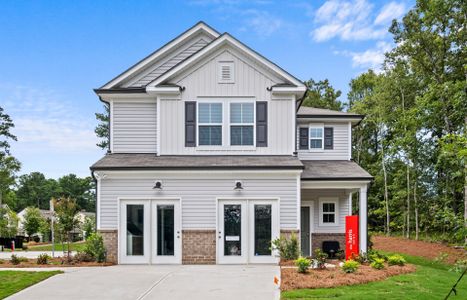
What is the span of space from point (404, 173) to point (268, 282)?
2142 centimetres

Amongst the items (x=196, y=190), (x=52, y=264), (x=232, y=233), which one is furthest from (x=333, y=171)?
(x=52, y=264)

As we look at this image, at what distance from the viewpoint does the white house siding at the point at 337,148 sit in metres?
18.7

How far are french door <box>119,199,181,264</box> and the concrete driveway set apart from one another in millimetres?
1501

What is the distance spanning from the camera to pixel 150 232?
1534 cm

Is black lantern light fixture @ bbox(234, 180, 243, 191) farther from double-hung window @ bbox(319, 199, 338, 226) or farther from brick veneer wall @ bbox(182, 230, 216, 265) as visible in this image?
double-hung window @ bbox(319, 199, 338, 226)

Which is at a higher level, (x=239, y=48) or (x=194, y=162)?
(x=239, y=48)

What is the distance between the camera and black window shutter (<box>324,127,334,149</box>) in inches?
742

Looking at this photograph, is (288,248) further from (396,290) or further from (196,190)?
(396,290)

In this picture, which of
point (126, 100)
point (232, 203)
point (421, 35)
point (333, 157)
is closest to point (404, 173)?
point (421, 35)

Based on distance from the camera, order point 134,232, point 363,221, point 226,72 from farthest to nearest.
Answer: point 226,72 → point 363,221 → point 134,232

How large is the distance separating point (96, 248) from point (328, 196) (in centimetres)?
913

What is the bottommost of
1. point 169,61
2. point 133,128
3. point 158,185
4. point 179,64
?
point 158,185

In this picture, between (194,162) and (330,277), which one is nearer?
(330,277)

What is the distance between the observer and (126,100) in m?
16.9
